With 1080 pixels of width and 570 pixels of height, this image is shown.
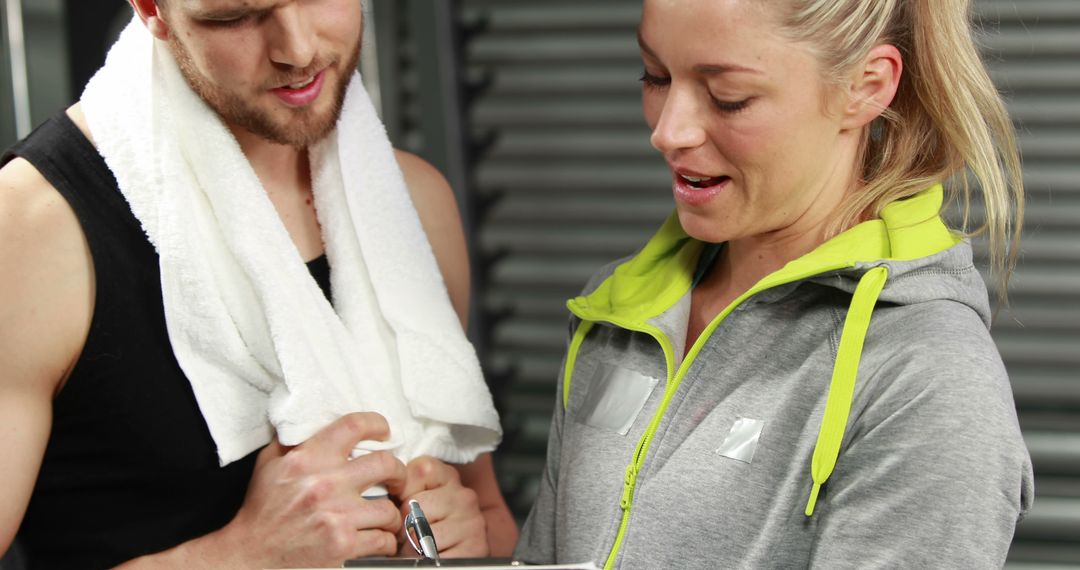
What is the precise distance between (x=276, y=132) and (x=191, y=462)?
1.43 feet

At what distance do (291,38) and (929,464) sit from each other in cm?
88

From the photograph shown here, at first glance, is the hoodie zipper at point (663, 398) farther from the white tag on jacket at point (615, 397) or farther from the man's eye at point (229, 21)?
the man's eye at point (229, 21)

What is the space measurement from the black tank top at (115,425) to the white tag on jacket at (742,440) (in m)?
0.65

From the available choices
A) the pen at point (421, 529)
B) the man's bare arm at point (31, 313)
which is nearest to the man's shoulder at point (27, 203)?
the man's bare arm at point (31, 313)

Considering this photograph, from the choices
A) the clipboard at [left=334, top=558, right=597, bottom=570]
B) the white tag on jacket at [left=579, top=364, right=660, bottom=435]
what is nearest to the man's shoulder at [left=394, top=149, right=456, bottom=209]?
the white tag on jacket at [left=579, top=364, right=660, bottom=435]

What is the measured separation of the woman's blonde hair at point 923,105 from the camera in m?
1.24

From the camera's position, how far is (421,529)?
1375 millimetres

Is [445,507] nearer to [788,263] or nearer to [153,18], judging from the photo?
[788,263]

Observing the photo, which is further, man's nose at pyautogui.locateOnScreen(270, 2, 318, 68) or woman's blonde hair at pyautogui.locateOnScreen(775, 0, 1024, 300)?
man's nose at pyautogui.locateOnScreen(270, 2, 318, 68)


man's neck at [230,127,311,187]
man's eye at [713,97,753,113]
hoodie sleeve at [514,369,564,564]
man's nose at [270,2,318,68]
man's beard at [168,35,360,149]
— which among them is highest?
man's nose at [270,2,318,68]

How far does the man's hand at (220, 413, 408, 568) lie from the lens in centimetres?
141

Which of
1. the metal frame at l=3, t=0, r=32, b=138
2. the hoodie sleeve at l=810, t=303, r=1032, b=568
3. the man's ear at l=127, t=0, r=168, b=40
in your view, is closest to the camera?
the hoodie sleeve at l=810, t=303, r=1032, b=568

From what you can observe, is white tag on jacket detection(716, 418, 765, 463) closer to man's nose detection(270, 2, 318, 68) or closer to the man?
the man

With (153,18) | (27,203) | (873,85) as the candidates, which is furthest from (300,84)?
(873,85)
